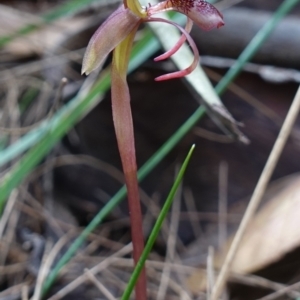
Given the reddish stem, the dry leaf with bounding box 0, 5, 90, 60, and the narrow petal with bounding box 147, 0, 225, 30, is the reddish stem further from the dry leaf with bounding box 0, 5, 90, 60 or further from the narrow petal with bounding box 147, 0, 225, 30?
the dry leaf with bounding box 0, 5, 90, 60

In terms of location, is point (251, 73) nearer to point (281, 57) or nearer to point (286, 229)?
point (281, 57)

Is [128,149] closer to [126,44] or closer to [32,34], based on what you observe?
[126,44]

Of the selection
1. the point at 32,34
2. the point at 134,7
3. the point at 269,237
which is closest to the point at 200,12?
the point at 134,7

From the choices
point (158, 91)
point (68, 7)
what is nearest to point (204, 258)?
point (158, 91)

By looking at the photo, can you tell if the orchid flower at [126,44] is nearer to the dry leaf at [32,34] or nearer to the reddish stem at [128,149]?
the reddish stem at [128,149]

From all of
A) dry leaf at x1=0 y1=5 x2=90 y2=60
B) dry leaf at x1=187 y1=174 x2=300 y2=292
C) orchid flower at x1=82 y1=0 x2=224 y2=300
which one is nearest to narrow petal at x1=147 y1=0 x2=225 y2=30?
orchid flower at x1=82 y1=0 x2=224 y2=300

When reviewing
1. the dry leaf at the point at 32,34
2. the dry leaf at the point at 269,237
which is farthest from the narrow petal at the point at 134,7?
the dry leaf at the point at 32,34

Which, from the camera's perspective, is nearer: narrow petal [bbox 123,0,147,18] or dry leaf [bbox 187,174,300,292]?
narrow petal [bbox 123,0,147,18]

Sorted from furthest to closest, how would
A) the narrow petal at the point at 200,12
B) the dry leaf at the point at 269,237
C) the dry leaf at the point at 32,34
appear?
the dry leaf at the point at 32,34, the dry leaf at the point at 269,237, the narrow petal at the point at 200,12

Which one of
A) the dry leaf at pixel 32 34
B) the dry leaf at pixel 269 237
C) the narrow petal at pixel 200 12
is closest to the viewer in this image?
the narrow petal at pixel 200 12
